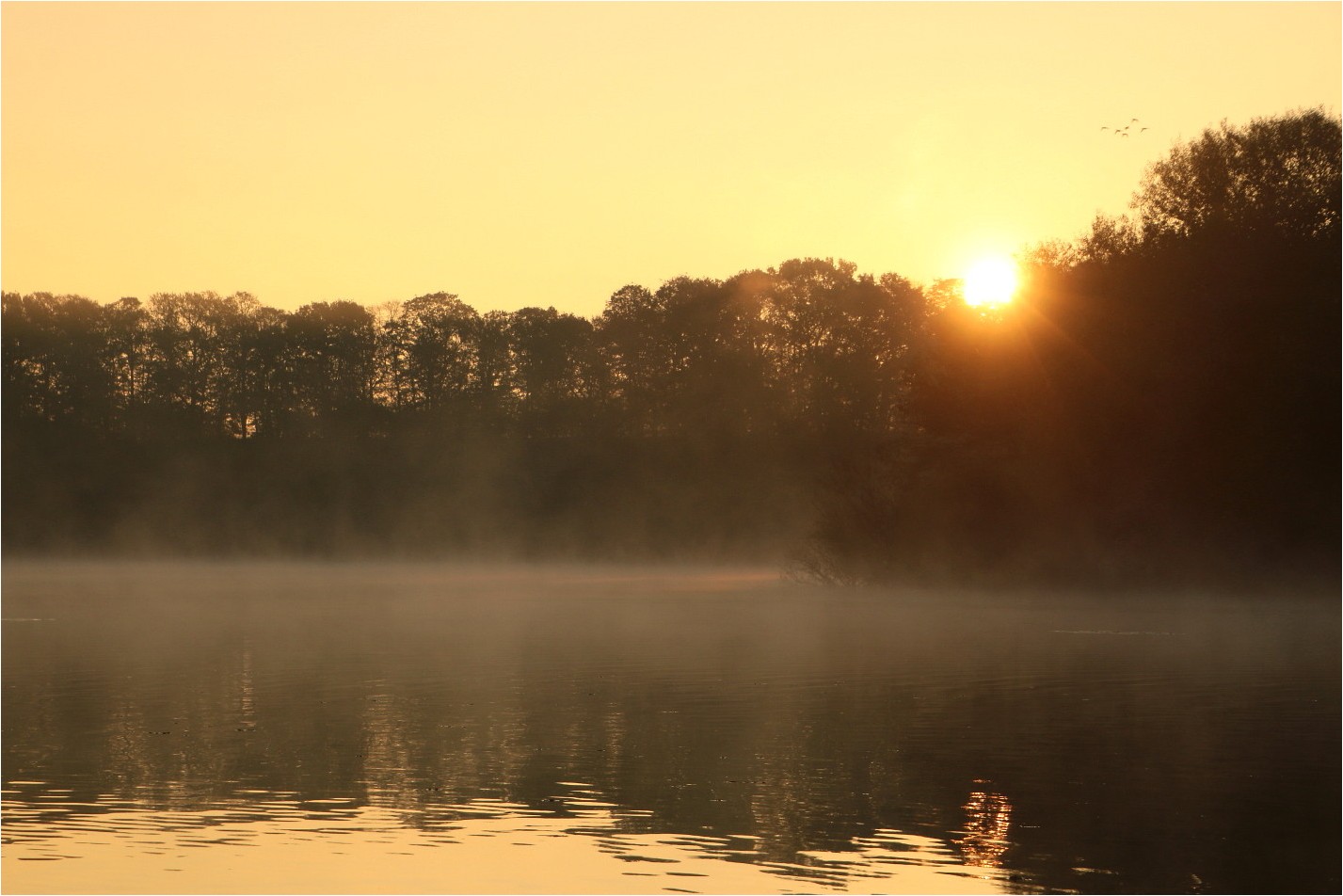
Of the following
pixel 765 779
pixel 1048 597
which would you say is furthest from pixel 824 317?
pixel 765 779

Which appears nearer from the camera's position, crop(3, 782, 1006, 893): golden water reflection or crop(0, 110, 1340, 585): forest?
crop(3, 782, 1006, 893): golden water reflection

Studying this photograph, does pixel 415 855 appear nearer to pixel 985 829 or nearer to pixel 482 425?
pixel 985 829

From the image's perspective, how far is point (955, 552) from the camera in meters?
47.7

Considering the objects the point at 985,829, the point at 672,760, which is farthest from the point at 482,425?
the point at 985,829

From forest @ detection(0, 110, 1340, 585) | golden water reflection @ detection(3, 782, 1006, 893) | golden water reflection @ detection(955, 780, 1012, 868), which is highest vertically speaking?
forest @ detection(0, 110, 1340, 585)

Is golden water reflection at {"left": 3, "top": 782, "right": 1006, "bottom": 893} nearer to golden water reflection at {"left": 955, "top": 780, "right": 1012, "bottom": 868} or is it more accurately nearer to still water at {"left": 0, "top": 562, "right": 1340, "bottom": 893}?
still water at {"left": 0, "top": 562, "right": 1340, "bottom": 893}

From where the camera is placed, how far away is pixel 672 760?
15656mm

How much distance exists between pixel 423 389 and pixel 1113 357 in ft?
156

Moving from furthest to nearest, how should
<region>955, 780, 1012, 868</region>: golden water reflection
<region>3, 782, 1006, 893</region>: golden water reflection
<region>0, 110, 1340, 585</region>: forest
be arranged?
1. <region>0, 110, 1340, 585</region>: forest
2. <region>955, 780, 1012, 868</region>: golden water reflection
3. <region>3, 782, 1006, 893</region>: golden water reflection

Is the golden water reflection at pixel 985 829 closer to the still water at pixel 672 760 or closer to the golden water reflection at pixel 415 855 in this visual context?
the still water at pixel 672 760

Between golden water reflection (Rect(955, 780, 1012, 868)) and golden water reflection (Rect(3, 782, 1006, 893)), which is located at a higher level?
golden water reflection (Rect(955, 780, 1012, 868))

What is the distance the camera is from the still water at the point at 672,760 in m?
11.4

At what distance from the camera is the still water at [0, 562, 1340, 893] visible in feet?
37.3

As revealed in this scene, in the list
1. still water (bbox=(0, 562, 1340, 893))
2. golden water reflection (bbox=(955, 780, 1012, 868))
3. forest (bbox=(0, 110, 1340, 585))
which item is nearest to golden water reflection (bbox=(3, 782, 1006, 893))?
still water (bbox=(0, 562, 1340, 893))
